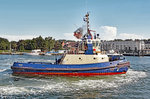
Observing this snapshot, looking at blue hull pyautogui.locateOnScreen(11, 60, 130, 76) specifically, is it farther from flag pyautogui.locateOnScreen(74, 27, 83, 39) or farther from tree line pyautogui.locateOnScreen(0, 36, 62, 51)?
tree line pyautogui.locateOnScreen(0, 36, 62, 51)

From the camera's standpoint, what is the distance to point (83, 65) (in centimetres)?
2673

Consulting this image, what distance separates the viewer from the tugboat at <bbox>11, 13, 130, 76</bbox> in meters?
26.8

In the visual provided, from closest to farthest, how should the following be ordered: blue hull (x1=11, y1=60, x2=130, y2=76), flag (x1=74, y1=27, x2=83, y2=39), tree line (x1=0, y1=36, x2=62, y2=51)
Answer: blue hull (x1=11, y1=60, x2=130, y2=76), flag (x1=74, y1=27, x2=83, y2=39), tree line (x1=0, y1=36, x2=62, y2=51)

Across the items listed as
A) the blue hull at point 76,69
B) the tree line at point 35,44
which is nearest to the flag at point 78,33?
the blue hull at point 76,69

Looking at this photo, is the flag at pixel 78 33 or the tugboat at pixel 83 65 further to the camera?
the flag at pixel 78 33

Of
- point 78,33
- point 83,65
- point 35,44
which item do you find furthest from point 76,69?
point 35,44

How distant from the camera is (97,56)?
27766mm

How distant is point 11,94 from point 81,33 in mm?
16074

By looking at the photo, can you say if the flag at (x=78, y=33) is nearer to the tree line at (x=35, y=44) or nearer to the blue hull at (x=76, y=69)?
the blue hull at (x=76, y=69)

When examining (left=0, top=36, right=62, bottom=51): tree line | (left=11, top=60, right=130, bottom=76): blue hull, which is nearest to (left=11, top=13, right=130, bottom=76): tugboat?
(left=11, top=60, right=130, bottom=76): blue hull

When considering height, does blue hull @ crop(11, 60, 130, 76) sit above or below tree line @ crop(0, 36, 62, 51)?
below

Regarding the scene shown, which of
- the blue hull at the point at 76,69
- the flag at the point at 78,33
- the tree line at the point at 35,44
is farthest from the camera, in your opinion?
the tree line at the point at 35,44

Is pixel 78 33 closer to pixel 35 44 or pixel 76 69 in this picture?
pixel 76 69

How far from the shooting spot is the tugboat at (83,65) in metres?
26.8
